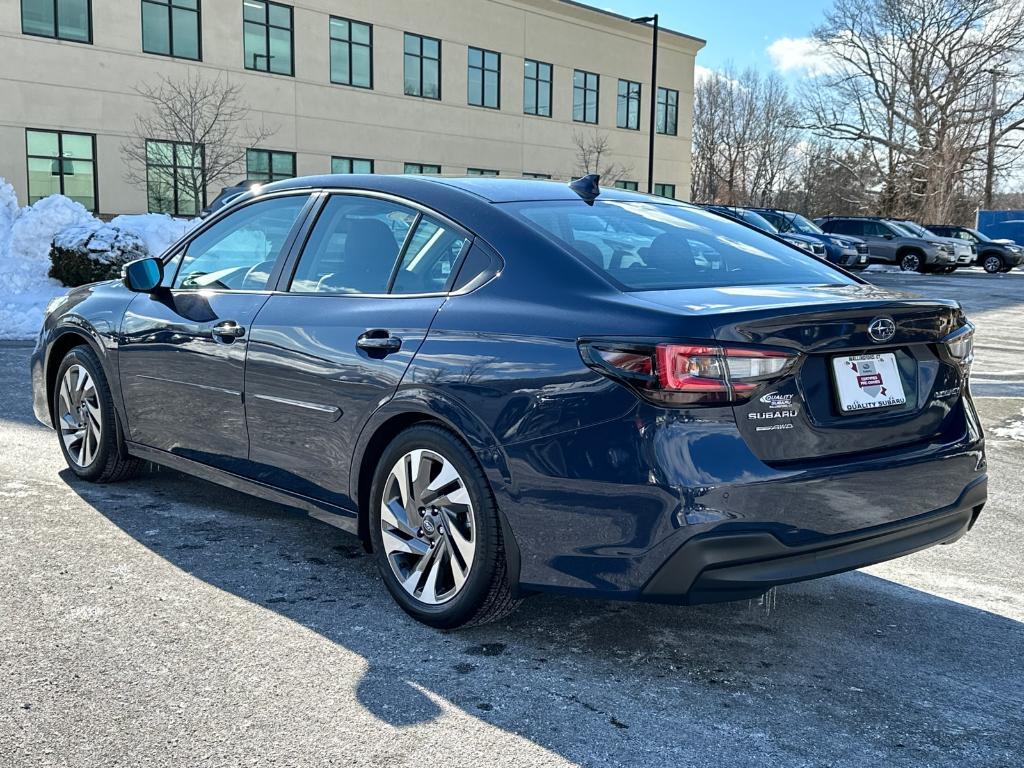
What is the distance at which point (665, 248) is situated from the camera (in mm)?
3918

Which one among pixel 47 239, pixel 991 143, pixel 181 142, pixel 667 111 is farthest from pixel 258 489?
pixel 991 143

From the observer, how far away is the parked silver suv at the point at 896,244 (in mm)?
34531

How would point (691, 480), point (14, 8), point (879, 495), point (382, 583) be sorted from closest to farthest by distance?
point (691, 480)
point (879, 495)
point (382, 583)
point (14, 8)

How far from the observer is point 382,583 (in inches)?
166

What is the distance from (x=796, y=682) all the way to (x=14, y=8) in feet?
93.4

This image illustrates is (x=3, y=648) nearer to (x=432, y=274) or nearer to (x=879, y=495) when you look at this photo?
(x=432, y=274)

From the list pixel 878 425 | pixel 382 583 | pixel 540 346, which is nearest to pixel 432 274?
pixel 540 346

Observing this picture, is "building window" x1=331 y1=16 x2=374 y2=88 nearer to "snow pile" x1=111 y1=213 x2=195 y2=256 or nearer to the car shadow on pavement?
"snow pile" x1=111 y1=213 x2=195 y2=256

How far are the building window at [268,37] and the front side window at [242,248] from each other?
93.4ft

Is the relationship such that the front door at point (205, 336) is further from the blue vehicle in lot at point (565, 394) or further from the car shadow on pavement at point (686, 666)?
the car shadow on pavement at point (686, 666)

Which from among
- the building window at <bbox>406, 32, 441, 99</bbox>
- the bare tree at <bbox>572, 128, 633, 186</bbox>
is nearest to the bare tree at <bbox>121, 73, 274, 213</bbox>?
the building window at <bbox>406, 32, 441, 99</bbox>

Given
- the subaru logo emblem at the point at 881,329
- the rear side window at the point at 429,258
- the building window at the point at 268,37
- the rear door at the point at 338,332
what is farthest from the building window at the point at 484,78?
→ the subaru logo emblem at the point at 881,329

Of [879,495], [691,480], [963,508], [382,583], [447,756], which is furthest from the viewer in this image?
[382,583]

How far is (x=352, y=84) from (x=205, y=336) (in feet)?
103
